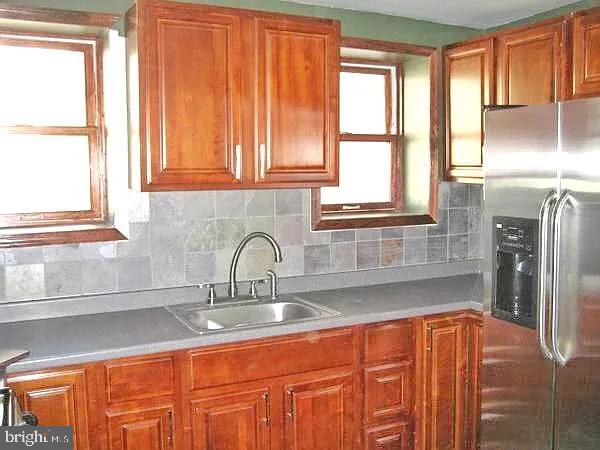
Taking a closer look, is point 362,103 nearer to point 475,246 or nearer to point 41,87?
point 475,246

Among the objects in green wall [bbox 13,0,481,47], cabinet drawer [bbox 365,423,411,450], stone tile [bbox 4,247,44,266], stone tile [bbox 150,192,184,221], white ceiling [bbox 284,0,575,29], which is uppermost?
white ceiling [bbox 284,0,575,29]

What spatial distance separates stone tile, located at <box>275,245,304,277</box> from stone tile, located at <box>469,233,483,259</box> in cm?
118

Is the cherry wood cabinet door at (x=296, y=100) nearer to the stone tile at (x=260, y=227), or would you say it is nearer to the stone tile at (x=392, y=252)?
the stone tile at (x=260, y=227)

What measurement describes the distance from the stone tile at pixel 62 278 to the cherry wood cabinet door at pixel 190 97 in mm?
518

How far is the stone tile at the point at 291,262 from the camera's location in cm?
307

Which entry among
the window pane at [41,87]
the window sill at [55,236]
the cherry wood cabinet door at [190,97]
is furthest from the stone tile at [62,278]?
the window pane at [41,87]

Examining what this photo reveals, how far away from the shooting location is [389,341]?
8.91 feet

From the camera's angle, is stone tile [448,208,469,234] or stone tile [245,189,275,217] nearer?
stone tile [245,189,275,217]

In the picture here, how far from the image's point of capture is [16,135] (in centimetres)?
262

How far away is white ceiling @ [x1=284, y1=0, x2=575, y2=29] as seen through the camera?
3.03 m

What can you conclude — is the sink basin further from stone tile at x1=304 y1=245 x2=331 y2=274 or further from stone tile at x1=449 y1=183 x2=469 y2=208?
stone tile at x1=449 y1=183 x2=469 y2=208

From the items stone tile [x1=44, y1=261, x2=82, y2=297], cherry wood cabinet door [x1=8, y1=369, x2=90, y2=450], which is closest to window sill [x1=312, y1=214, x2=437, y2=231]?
stone tile [x1=44, y1=261, x2=82, y2=297]

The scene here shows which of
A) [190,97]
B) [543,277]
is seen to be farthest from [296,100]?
[543,277]

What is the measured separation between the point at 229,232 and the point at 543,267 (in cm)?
141
